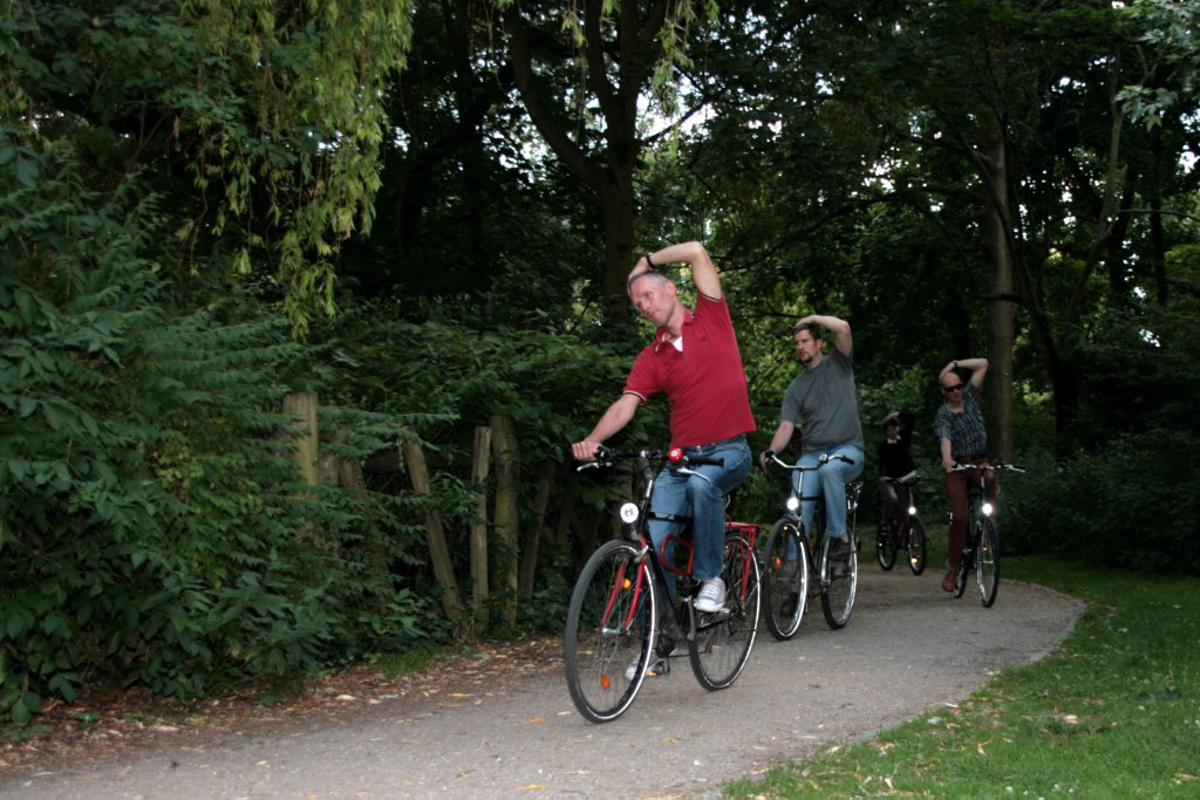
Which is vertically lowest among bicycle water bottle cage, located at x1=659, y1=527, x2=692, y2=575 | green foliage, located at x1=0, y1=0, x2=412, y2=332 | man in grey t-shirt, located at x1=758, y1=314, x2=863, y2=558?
bicycle water bottle cage, located at x1=659, y1=527, x2=692, y2=575

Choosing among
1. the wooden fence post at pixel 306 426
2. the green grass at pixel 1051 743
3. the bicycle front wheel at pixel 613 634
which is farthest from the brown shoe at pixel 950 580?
the wooden fence post at pixel 306 426

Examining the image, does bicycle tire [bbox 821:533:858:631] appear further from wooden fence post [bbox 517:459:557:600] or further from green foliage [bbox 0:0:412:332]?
green foliage [bbox 0:0:412:332]

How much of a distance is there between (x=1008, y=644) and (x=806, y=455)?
1870mm

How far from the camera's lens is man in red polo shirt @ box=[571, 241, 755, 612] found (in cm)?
684

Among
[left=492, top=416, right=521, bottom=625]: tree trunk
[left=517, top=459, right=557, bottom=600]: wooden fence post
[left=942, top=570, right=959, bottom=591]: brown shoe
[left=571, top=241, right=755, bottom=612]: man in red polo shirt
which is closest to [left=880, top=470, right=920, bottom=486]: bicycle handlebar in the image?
[left=942, top=570, right=959, bottom=591]: brown shoe

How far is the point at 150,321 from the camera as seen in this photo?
6.45m

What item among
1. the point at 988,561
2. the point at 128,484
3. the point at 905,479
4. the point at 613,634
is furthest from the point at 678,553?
the point at 905,479

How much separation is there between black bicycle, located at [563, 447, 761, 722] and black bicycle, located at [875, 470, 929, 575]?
8.30 m

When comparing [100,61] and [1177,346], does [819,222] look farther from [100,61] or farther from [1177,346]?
[100,61]

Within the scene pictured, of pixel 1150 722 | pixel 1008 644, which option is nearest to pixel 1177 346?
pixel 1008 644

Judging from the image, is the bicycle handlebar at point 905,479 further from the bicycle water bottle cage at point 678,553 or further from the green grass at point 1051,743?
the bicycle water bottle cage at point 678,553

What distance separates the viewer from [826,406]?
971 centimetres

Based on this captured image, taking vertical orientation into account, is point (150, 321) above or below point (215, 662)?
above

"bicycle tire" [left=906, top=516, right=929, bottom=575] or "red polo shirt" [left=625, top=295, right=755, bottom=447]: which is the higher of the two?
"red polo shirt" [left=625, top=295, right=755, bottom=447]
